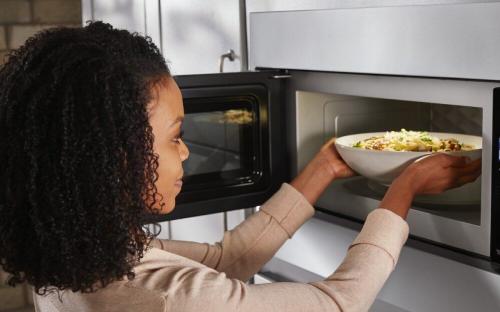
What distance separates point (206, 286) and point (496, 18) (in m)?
0.49

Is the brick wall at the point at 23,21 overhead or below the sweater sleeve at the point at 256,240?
overhead

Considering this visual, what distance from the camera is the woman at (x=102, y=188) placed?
726mm

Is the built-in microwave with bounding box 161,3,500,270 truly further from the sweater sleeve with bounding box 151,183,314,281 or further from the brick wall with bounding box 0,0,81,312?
the brick wall with bounding box 0,0,81,312

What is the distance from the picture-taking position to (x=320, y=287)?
2.94 ft

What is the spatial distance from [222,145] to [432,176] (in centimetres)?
43

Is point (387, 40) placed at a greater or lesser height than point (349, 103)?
greater

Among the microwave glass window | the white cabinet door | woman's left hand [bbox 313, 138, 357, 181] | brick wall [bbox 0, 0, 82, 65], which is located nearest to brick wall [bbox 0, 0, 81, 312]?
brick wall [bbox 0, 0, 82, 65]

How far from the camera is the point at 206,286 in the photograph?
83 centimetres

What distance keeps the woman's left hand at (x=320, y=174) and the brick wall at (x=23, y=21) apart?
1.76 m

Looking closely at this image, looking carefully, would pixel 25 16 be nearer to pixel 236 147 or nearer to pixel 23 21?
pixel 23 21

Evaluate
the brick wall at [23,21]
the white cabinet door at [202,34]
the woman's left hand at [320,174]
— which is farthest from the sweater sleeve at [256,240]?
the brick wall at [23,21]

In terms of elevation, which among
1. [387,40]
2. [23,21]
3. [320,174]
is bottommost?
[320,174]

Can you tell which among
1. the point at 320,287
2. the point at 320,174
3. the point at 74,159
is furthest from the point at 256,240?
the point at 74,159

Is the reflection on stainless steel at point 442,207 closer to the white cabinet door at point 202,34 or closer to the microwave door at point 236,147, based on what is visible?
the microwave door at point 236,147
